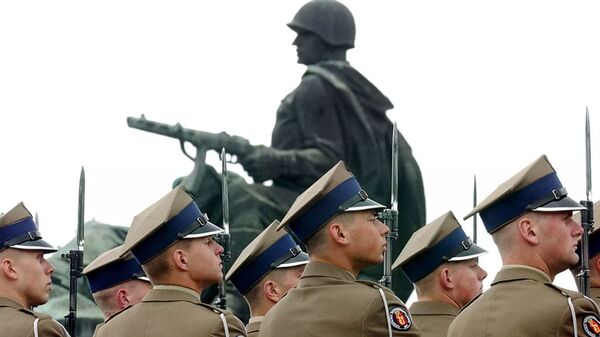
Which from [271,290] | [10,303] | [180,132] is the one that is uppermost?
[10,303]

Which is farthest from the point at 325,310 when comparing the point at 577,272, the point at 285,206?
the point at 285,206

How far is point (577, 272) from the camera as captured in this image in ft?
33.0

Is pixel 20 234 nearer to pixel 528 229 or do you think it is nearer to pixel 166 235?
pixel 166 235

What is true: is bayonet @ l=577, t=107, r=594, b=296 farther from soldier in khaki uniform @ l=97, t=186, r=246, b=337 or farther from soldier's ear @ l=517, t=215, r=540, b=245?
soldier in khaki uniform @ l=97, t=186, r=246, b=337

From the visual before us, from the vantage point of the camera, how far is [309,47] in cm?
2486

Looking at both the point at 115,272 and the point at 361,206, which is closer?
the point at 361,206

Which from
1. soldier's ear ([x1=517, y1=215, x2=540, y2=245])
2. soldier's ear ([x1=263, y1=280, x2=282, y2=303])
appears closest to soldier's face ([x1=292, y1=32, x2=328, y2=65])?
soldier's ear ([x1=263, y1=280, x2=282, y2=303])

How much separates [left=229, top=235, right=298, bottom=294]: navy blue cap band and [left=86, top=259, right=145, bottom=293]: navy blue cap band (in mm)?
613

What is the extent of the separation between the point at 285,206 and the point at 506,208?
15522mm

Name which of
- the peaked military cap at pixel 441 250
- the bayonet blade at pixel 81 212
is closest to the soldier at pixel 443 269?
the peaked military cap at pixel 441 250

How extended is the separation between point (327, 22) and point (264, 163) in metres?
2.20

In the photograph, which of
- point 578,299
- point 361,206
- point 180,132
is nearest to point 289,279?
point 361,206

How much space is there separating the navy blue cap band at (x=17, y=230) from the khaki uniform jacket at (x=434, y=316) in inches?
89.2

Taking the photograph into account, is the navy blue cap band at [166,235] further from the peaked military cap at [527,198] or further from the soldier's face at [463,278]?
the soldier's face at [463,278]
